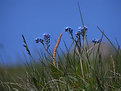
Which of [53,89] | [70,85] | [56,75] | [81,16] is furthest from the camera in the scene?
[56,75]

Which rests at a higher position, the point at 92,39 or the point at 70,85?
the point at 92,39

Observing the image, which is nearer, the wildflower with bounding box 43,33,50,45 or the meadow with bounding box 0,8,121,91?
the meadow with bounding box 0,8,121,91

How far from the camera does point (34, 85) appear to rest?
1902 millimetres

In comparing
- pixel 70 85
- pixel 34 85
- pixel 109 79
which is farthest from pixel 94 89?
pixel 34 85

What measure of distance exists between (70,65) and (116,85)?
0.53 m

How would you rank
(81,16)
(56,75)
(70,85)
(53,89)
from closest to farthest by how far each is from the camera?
(81,16) < (53,89) < (70,85) < (56,75)

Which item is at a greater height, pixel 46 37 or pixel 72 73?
pixel 46 37

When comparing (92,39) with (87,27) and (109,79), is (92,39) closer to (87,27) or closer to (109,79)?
(87,27)

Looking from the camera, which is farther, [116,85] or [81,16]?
[116,85]

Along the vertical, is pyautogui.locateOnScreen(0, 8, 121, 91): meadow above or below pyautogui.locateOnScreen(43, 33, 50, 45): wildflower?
below

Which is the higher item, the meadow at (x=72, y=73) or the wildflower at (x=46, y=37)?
the wildflower at (x=46, y=37)

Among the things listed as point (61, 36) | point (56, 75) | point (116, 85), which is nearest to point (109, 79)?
point (116, 85)

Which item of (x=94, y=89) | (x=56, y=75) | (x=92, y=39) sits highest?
(x=92, y=39)

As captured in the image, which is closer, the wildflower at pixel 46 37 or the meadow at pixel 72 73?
the meadow at pixel 72 73
